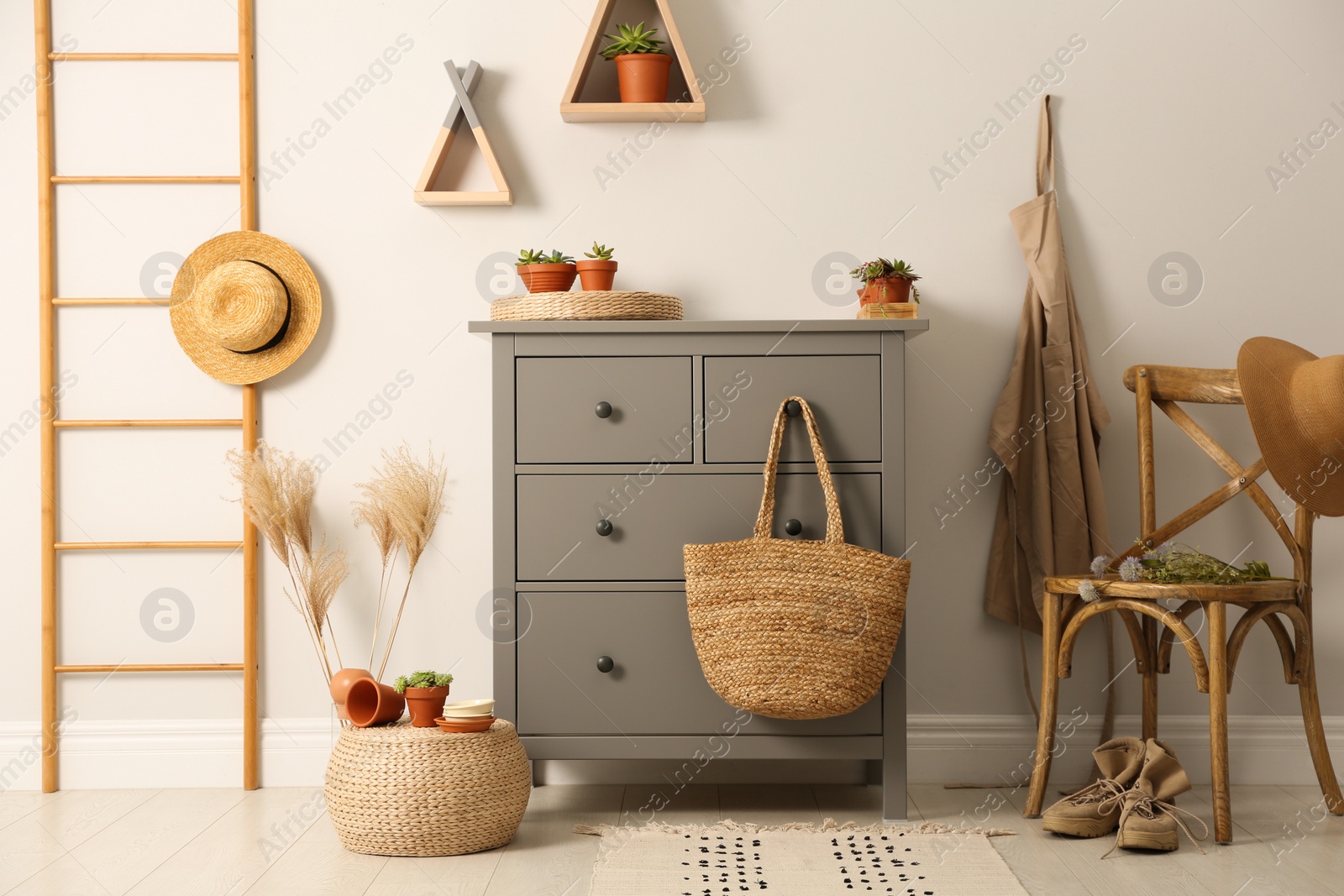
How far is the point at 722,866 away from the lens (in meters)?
1.94

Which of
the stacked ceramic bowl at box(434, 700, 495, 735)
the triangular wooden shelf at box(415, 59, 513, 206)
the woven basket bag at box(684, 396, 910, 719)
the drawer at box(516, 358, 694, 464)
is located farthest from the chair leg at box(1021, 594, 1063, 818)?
the triangular wooden shelf at box(415, 59, 513, 206)

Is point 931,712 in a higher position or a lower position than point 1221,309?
lower

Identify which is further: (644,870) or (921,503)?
(921,503)

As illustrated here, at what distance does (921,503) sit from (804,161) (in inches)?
39.4

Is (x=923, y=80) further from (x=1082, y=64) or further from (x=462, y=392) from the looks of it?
(x=462, y=392)

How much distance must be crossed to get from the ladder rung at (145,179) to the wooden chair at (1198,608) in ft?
7.93

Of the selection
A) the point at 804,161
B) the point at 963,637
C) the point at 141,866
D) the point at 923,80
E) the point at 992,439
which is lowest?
the point at 141,866

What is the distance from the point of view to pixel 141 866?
1.97 m

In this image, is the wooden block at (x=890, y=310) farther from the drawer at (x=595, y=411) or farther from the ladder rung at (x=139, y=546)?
the ladder rung at (x=139, y=546)

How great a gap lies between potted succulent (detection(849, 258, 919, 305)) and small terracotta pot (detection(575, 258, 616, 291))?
0.63 metres

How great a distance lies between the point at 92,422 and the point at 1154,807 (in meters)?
2.83

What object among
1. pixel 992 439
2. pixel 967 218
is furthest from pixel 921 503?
pixel 967 218

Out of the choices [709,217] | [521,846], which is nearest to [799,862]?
[521,846]

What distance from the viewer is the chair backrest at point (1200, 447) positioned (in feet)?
7.64
